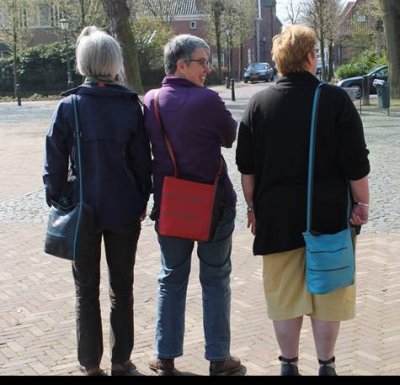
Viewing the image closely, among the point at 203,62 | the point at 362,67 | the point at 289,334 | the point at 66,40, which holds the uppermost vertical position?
the point at 66,40

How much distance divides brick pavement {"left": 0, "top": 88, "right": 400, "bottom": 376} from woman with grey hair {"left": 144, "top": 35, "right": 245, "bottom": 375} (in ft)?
0.73

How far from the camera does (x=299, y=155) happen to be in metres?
3.03

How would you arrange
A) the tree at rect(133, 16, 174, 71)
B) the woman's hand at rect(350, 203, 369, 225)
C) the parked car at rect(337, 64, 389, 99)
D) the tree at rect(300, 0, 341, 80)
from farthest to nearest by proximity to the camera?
the tree at rect(133, 16, 174, 71)
the tree at rect(300, 0, 341, 80)
the parked car at rect(337, 64, 389, 99)
the woman's hand at rect(350, 203, 369, 225)

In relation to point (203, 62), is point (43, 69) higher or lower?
higher

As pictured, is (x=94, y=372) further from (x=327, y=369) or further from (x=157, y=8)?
(x=157, y=8)

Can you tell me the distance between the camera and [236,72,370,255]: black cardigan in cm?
299

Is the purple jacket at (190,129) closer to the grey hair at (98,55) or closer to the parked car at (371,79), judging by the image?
the grey hair at (98,55)

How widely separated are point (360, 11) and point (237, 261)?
42.6 m

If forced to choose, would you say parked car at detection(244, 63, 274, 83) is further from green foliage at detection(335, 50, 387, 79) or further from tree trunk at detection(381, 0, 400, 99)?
tree trunk at detection(381, 0, 400, 99)

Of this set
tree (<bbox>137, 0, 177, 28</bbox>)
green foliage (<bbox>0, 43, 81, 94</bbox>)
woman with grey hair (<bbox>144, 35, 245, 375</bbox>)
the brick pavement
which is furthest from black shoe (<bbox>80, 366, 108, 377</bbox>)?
tree (<bbox>137, 0, 177, 28</bbox>)

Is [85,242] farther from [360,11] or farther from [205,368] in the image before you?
[360,11]

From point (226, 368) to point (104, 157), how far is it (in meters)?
1.31

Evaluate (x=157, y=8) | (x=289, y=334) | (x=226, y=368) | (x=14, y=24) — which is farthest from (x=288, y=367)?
(x=157, y=8)

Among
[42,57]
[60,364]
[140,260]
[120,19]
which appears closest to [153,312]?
[60,364]
